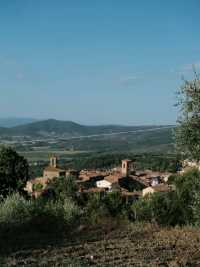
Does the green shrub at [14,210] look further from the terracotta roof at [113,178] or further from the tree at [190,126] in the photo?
the terracotta roof at [113,178]

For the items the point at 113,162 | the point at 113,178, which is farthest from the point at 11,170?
the point at 113,162

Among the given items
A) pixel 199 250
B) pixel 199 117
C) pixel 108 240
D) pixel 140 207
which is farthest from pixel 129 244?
pixel 140 207

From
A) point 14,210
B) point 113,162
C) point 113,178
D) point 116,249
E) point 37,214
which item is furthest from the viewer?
point 113,162

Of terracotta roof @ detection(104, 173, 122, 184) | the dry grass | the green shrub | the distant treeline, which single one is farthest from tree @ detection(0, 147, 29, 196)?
the distant treeline

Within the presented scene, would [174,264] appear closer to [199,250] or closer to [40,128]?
[199,250]

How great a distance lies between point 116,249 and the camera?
8.84m

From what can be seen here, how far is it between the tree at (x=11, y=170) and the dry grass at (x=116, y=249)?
1946 centimetres

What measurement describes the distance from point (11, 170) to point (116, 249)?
22142mm

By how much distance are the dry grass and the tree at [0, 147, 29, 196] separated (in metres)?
19.5

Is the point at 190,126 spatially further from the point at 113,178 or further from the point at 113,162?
the point at 113,162

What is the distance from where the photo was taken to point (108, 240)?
9750 millimetres

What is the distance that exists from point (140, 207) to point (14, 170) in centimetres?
1208

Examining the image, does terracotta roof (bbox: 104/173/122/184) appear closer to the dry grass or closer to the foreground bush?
the foreground bush

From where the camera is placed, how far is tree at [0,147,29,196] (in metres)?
29.5
